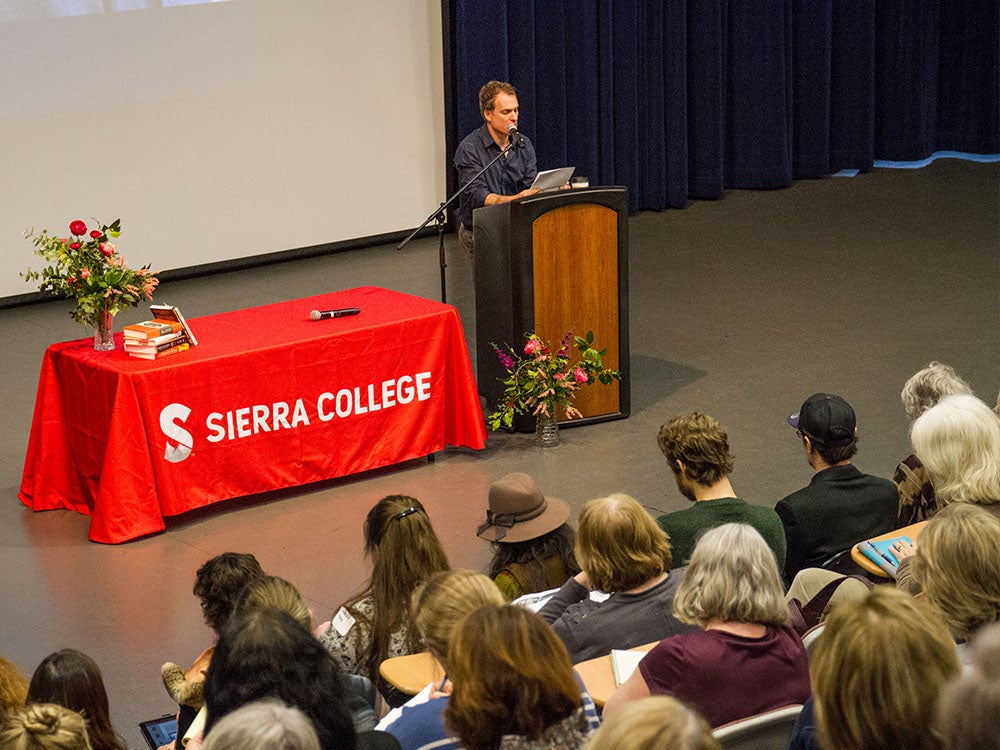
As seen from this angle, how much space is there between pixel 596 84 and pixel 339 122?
2.21m

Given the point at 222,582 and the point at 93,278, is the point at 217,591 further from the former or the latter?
the point at 93,278

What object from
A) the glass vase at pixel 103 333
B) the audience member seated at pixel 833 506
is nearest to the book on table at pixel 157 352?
the glass vase at pixel 103 333

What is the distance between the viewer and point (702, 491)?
146 inches

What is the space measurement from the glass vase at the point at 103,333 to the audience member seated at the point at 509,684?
3275 mm

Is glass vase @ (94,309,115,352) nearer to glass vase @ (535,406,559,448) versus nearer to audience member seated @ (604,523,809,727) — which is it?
glass vase @ (535,406,559,448)

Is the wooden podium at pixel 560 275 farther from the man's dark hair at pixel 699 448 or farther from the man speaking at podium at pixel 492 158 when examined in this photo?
the man's dark hair at pixel 699 448

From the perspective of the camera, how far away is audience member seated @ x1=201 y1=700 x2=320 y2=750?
189 centimetres

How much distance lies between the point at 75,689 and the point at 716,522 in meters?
1.58

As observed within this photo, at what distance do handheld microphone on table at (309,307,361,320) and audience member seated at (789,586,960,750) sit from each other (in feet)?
11.9

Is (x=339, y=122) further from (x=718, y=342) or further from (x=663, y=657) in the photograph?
(x=663, y=657)

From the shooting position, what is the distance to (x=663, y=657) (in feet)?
8.31

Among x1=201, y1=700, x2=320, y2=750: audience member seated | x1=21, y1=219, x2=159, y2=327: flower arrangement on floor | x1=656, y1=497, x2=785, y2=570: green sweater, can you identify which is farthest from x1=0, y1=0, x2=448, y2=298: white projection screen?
x1=201, y1=700, x2=320, y2=750: audience member seated

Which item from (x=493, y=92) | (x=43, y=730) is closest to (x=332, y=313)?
(x=493, y=92)

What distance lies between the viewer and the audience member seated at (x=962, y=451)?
3361 mm
